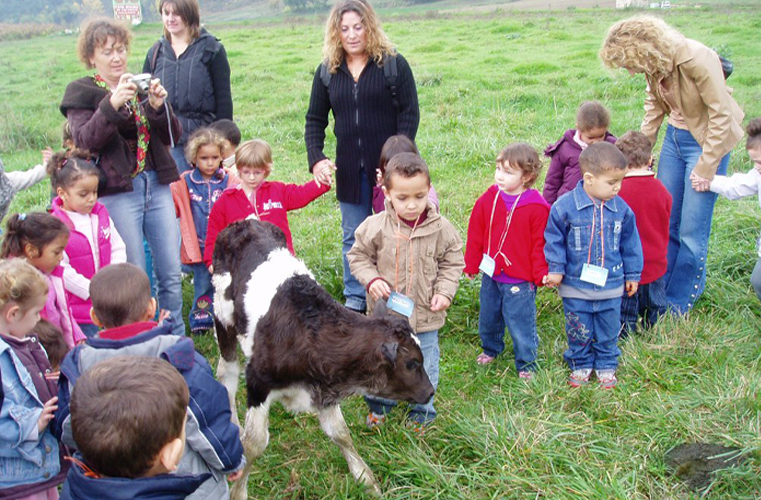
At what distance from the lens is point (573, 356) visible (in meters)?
4.84

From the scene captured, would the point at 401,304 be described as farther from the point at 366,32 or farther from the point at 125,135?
the point at 125,135

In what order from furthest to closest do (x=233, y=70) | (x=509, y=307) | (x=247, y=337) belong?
(x=233, y=70), (x=509, y=307), (x=247, y=337)

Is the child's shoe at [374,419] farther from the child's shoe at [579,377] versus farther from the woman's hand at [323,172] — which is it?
the woman's hand at [323,172]

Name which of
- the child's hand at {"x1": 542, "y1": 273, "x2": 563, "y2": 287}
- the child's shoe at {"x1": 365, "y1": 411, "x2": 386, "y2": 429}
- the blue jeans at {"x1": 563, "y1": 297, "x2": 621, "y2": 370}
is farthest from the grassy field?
the child's hand at {"x1": 542, "y1": 273, "x2": 563, "y2": 287}

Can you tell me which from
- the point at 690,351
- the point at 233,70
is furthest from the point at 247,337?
the point at 233,70

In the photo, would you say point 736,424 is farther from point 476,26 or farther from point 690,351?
point 476,26

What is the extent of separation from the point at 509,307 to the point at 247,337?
1867mm

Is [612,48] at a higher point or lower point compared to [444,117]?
higher

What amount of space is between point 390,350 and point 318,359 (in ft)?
1.41

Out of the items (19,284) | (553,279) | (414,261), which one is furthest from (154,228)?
(553,279)

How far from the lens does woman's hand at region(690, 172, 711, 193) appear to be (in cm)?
518

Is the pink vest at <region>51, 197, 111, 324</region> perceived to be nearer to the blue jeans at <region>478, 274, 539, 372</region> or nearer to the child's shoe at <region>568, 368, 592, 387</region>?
the blue jeans at <region>478, 274, 539, 372</region>

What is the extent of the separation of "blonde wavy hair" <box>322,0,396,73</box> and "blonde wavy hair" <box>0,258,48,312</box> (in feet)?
9.67

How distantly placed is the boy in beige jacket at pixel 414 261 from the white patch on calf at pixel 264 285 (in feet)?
1.36
